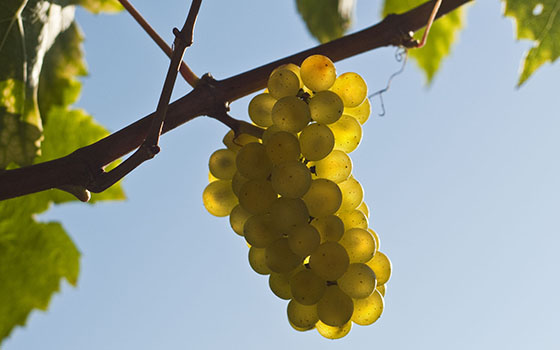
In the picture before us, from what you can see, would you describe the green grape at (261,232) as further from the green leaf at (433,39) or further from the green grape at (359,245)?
the green leaf at (433,39)

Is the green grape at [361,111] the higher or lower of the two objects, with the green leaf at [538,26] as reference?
lower

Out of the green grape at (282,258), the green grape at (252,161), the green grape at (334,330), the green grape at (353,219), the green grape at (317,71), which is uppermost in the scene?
the green grape at (317,71)

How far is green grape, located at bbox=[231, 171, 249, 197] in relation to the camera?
2.04ft

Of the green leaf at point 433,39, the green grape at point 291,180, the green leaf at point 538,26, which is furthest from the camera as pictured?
the green leaf at point 433,39

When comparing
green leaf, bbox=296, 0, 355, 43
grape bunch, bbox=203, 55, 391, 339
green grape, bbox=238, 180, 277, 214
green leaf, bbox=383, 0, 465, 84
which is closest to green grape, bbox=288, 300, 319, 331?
grape bunch, bbox=203, 55, 391, 339

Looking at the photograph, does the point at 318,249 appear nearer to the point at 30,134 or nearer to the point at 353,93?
the point at 353,93

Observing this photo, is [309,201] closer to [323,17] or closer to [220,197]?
[220,197]

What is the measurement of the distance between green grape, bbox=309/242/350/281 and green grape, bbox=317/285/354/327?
0.02m

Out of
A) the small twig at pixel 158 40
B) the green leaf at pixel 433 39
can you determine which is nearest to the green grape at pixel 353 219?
the small twig at pixel 158 40

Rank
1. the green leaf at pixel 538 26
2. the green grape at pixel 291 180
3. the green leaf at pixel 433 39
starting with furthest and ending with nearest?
the green leaf at pixel 433 39 < the green leaf at pixel 538 26 < the green grape at pixel 291 180

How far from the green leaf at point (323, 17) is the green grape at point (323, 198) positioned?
42cm

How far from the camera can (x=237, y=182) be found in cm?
63

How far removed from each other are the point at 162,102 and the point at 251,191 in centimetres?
12

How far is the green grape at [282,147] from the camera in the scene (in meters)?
0.59
